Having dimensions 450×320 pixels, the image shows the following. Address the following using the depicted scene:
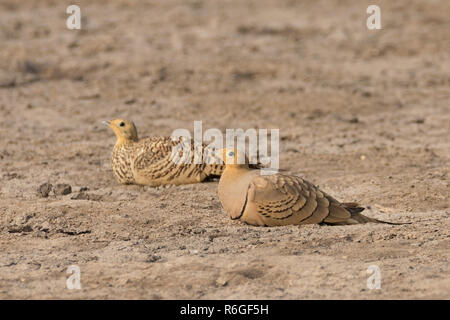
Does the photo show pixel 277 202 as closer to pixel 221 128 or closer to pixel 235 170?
pixel 235 170

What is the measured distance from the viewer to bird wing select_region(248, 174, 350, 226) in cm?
570

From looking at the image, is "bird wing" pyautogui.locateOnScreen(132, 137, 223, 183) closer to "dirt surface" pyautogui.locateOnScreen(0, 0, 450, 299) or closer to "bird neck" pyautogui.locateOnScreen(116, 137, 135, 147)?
"dirt surface" pyautogui.locateOnScreen(0, 0, 450, 299)

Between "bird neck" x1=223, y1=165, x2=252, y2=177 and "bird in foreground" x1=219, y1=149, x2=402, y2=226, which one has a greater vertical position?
"bird neck" x1=223, y1=165, x2=252, y2=177

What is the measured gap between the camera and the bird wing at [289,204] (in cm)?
570

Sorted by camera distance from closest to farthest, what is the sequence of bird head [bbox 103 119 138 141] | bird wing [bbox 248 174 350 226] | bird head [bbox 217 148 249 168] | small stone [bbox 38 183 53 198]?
bird wing [bbox 248 174 350 226]
bird head [bbox 217 148 249 168]
small stone [bbox 38 183 53 198]
bird head [bbox 103 119 138 141]

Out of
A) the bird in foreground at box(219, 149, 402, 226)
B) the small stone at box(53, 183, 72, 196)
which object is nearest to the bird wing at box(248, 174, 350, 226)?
the bird in foreground at box(219, 149, 402, 226)

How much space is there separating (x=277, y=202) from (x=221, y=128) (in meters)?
4.07

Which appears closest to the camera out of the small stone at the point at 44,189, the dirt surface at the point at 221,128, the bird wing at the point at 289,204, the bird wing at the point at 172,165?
the dirt surface at the point at 221,128

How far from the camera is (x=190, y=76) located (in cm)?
1193

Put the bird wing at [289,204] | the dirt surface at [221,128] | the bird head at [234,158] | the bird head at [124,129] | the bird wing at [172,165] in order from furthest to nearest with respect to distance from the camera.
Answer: the bird head at [124,129] → the bird wing at [172,165] → the bird head at [234,158] → the bird wing at [289,204] → the dirt surface at [221,128]

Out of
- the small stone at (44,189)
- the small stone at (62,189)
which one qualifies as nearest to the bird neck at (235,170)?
the small stone at (62,189)

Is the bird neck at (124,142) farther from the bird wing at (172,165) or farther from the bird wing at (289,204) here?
the bird wing at (289,204)

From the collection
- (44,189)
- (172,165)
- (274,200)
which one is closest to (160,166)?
(172,165)

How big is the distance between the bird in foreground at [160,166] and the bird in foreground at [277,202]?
1246 mm
